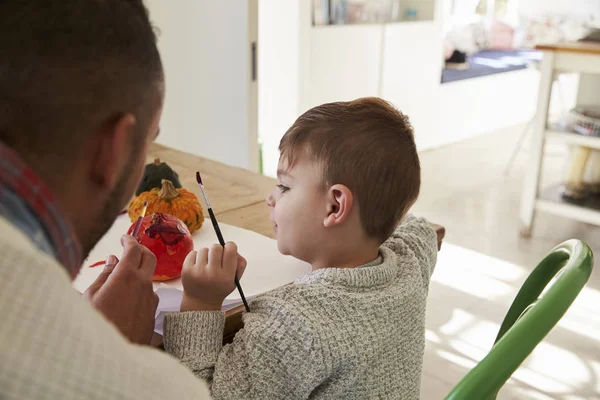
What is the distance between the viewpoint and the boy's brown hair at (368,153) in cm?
94

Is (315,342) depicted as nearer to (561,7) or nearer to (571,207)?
(571,207)

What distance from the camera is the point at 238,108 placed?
2.75 meters

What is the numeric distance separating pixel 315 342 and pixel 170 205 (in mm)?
463

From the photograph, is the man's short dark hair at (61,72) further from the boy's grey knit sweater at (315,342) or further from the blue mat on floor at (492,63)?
the blue mat on floor at (492,63)

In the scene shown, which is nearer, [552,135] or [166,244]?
[166,244]

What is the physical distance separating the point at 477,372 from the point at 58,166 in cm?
50

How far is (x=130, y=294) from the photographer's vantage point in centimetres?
87

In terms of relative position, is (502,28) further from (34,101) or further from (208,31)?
(34,101)

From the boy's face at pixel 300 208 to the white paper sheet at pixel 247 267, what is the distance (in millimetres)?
62

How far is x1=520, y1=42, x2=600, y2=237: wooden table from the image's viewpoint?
2.94 metres

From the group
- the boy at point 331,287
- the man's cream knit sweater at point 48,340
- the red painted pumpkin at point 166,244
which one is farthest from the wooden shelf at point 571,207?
the man's cream knit sweater at point 48,340

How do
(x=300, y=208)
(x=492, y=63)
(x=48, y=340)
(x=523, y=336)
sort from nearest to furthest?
1. (x=48, y=340)
2. (x=523, y=336)
3. (x=300, y=208)
4. (x=492, y=63)

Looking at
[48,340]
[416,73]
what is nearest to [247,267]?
[48,340]

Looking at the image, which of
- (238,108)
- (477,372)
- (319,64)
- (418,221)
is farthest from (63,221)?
(319,64)
